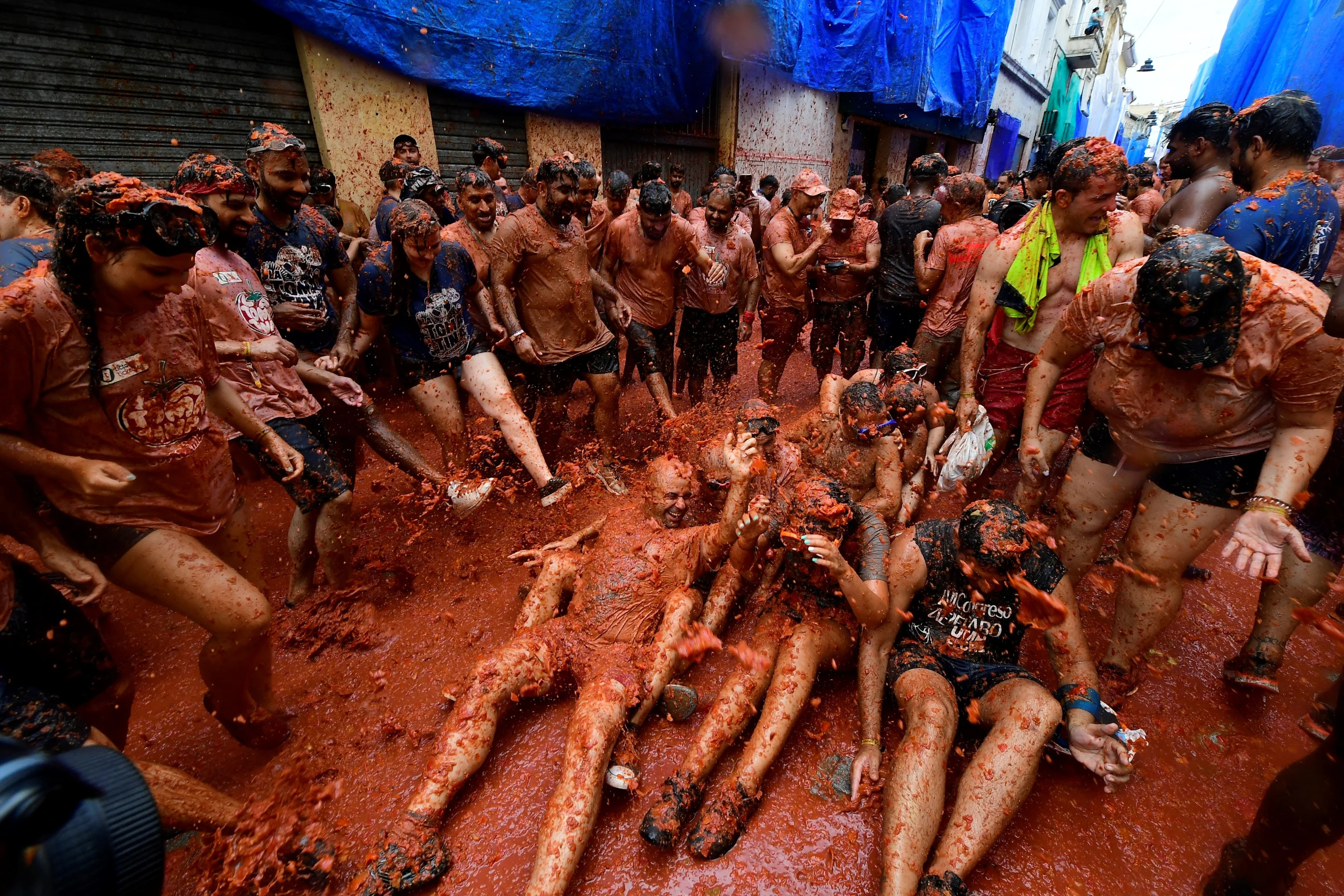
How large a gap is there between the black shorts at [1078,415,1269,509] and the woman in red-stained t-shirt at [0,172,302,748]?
3.86 meters

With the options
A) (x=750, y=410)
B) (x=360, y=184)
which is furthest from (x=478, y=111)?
(x=750, y=410)

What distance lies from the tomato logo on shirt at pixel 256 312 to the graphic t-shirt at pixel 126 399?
61 cm

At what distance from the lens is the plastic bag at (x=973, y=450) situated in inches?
149

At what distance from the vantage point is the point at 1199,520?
2.44 m

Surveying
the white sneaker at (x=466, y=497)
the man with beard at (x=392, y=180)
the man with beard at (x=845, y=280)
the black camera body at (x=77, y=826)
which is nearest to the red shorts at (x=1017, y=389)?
the man with beard at (x=845, y=280)

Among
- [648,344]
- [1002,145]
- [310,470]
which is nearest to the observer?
[310,470]

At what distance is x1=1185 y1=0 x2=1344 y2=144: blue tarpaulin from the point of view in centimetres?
800

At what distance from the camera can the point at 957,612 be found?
256 centimetres

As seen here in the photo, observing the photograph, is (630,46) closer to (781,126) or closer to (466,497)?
(781,126)

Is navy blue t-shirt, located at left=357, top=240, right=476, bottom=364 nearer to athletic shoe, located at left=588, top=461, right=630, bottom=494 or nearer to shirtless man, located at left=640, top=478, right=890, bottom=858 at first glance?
athletic shoe, located at left=588, top=461, right=630, bottom=494

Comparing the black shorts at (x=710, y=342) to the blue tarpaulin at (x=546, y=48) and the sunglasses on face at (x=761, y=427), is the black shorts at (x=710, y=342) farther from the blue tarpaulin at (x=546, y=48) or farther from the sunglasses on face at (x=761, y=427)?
the blue tarpaulin at (x=546, y=48)

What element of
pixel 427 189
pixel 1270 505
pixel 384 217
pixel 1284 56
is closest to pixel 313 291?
pixel 384 217

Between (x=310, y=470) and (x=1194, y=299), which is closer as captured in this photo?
(x=1194, y=299)

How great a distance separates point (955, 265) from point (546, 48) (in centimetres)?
567
